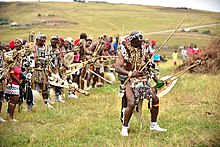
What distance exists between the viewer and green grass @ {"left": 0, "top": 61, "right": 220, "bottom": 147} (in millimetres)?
6863

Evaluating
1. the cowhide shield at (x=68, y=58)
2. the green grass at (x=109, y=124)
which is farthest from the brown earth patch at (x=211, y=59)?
the cowhide shield at (x=68, y=58)

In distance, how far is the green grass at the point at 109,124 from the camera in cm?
686

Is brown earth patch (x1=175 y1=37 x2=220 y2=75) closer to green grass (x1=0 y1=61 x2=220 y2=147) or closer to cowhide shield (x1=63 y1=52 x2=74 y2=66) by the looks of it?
green grass (x1=0 y1=61 x2=220 y2=147)

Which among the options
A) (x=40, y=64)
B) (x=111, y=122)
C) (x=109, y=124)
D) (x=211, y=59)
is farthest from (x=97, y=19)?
(x=109, y=124)

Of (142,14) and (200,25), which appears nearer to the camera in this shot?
(200,25)

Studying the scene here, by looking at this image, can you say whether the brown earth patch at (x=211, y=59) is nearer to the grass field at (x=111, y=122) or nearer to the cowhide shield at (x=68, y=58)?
the grass field at (x=111, y=122)

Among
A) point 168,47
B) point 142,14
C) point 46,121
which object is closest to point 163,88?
point 46,121

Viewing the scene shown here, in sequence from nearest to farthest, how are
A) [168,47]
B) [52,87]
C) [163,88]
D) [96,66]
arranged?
[163,88] → [52,87] → [96,66] → [168,47]

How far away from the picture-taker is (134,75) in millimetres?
7078

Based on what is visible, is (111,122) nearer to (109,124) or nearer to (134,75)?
(109,124)

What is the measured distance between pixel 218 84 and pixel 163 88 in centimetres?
466

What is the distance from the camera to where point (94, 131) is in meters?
7.60

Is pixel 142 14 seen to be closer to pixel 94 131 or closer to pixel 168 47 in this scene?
pixel 168 47

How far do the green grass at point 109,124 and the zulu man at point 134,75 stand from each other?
477mm
